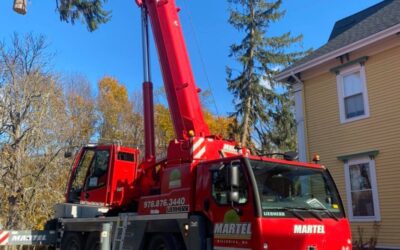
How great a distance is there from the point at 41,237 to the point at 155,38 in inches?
223

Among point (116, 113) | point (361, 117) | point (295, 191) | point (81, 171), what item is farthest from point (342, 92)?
point (116, 113)

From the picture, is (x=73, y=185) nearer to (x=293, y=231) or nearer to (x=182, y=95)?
(x=182, y=95)

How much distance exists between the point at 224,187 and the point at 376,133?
27.4 ft

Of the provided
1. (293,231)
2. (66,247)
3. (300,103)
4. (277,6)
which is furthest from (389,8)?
(277,6)

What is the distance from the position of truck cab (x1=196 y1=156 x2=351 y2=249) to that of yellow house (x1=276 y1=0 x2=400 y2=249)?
21.5ft

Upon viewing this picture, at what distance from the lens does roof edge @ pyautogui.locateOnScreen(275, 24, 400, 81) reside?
13876 millimetres

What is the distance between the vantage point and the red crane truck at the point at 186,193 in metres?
7.03

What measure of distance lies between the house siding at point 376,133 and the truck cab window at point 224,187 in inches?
309

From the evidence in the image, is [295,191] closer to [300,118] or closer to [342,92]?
[342,92]

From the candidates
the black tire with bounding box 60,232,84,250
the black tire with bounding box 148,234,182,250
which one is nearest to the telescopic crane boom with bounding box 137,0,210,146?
the black tire with bounding box 148,234,182,250

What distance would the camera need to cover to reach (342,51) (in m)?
15.2

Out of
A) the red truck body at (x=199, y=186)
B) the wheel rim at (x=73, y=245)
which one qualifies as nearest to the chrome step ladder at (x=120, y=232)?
the red truck body at (x=199, y=186)

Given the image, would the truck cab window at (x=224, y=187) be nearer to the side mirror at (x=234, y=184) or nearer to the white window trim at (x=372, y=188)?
the side mirror at (x=234, y=184)

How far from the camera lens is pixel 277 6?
34.6 meters
